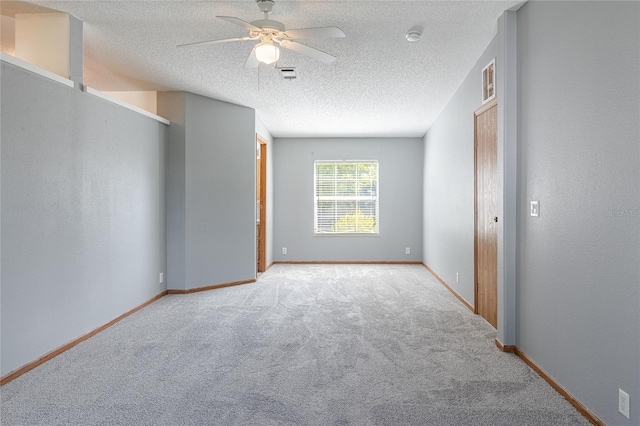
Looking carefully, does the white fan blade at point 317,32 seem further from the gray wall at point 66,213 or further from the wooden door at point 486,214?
the gray wall at point 66,213

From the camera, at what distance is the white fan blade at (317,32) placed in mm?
2482

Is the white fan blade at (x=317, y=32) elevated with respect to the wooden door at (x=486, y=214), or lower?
elevated

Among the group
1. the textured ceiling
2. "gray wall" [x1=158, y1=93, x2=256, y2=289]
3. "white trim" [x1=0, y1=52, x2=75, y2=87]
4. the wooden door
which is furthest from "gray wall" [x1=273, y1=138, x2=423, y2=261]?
"white trim" [x1=0, y1=52, x2=75, y2=87]

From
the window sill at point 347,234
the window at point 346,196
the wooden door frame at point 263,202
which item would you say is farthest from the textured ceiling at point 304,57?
the window sill at point 347,234

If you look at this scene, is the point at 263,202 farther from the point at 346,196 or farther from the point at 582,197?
the point at 582,197

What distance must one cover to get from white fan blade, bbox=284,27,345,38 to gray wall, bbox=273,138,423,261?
4.73 meters

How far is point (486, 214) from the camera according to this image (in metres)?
3.55

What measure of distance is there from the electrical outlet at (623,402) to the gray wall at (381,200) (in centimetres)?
556

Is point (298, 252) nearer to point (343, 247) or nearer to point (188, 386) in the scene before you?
point (343, 247)

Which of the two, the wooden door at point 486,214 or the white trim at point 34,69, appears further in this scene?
the wooden door at point 486,214

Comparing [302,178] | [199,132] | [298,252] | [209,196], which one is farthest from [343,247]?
[199,132]

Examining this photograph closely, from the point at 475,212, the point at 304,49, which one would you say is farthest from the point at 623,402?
the point at 304,49

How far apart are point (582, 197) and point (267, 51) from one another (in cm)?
228

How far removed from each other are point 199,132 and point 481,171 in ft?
11.8
